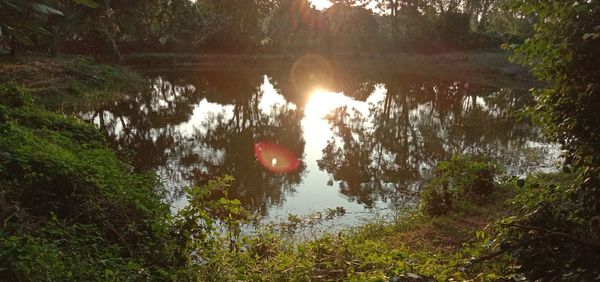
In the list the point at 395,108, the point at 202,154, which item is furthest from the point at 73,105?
the point at 395,108

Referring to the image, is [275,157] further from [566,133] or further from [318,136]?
[566,133]

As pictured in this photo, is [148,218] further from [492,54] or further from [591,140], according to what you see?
[492,54]

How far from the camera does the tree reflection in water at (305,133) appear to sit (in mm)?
11797

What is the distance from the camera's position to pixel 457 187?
30.7ft

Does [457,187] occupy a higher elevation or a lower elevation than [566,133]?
lower

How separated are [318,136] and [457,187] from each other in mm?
8587

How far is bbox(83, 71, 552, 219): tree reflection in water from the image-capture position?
38.7 feet

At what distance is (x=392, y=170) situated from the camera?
1286cm

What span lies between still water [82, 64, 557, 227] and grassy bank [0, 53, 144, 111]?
93 cm

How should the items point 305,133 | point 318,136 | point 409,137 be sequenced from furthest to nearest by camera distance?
point 305,133, point 318,136, point 409,137

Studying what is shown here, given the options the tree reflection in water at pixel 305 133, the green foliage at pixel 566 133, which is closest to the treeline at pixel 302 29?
the tree reflection in water at pixel 305 133

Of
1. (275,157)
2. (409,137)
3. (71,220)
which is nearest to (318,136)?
(275,157)

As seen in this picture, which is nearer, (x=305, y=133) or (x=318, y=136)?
(x=318, y=136)

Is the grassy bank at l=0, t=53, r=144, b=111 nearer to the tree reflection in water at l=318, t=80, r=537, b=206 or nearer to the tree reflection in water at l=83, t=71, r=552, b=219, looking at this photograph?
the tree reflection in water at l=83, t=71, r=552, b=219
